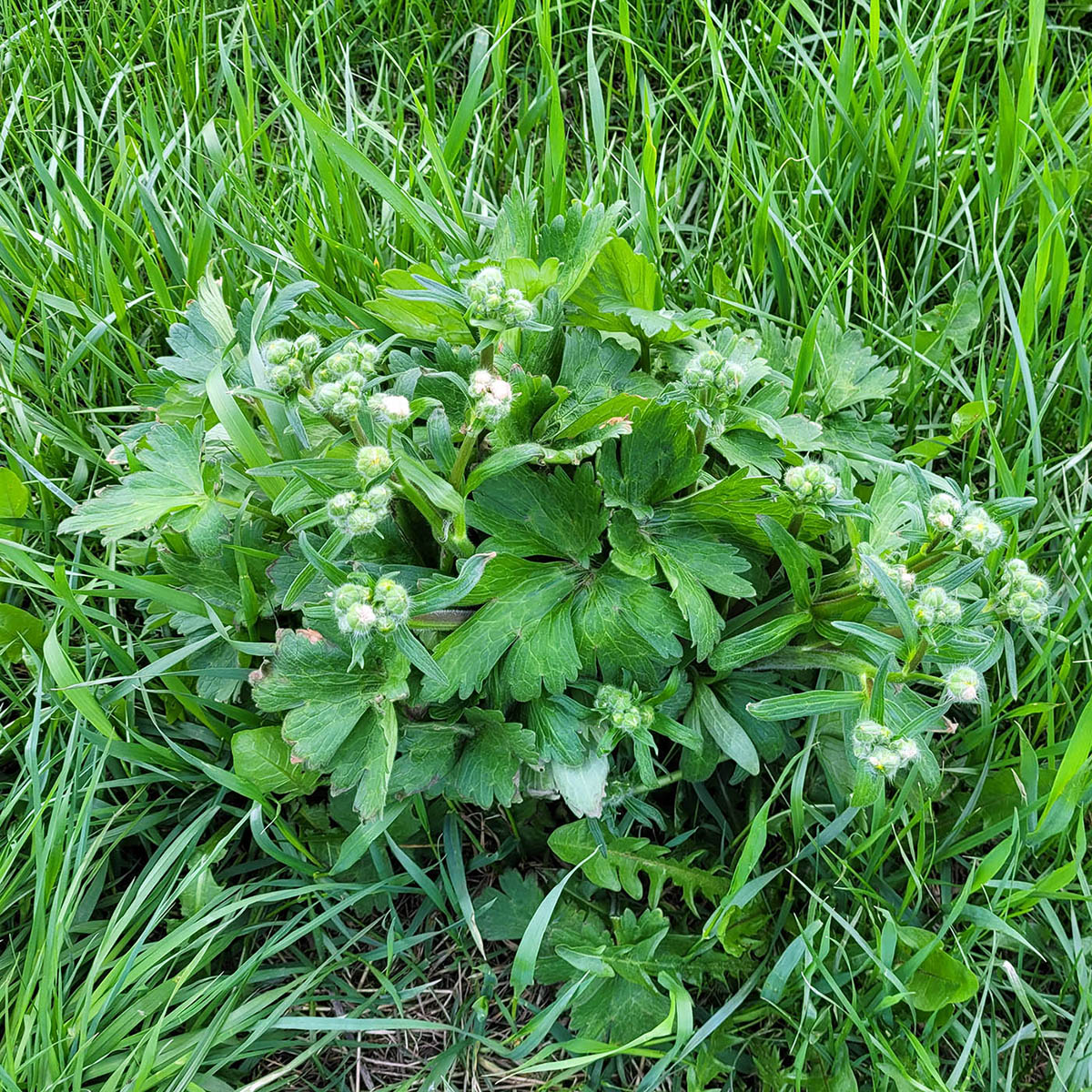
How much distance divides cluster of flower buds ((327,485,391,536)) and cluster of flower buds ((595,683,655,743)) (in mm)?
649

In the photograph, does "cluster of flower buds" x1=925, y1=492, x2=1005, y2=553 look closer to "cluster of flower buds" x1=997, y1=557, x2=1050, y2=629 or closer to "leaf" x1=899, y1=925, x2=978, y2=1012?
"cluster of flower buds" x1=997, y1=557, x2=1050, y2=629

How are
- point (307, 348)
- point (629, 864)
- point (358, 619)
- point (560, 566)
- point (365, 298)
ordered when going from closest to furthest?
point (358, 619) → point (307, 348) → point (560, 566) → point (629, 864) → point (365, 298)

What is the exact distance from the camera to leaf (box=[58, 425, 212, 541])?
2121 millimetres

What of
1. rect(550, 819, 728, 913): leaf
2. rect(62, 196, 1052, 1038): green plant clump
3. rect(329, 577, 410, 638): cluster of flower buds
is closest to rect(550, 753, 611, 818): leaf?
rect(62, 196, 1052, 1038): green plant clump

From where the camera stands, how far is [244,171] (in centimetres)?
310

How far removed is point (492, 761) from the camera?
84.6 inches

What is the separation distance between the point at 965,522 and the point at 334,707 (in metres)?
1.30

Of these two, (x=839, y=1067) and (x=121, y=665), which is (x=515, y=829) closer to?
(x=839, y=1067)

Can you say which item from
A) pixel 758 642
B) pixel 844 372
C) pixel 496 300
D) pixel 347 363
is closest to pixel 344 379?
pixel 347 363

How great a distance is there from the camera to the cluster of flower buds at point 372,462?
5.88 feet

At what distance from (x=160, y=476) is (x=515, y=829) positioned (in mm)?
1195

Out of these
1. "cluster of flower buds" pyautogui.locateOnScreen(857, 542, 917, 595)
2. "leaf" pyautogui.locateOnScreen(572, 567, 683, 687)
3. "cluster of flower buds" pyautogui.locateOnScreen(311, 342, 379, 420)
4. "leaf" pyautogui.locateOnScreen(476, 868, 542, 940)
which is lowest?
"leaf" pyautogui.locateOnScreen(476, 868, 542, 940)

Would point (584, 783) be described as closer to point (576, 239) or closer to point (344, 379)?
point (344, 379)

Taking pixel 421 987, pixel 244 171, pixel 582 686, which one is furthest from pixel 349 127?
pixel 421 987
